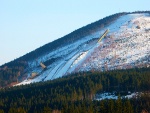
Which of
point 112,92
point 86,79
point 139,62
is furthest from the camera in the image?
point 139,62

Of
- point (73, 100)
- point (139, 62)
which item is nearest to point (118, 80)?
point (73, 100)

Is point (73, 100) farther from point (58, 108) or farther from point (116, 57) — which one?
point (116, 57)

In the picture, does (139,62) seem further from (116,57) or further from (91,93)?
(91,93)

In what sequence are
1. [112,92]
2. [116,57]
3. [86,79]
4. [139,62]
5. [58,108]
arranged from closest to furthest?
1. [58,108]
2. [112,92]
3. [86,79]
4. [139,62]
5. [116,57]

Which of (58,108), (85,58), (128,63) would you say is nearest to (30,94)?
(58,108)

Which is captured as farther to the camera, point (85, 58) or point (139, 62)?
point (85, 58)

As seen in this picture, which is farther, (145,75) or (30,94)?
(30,94)

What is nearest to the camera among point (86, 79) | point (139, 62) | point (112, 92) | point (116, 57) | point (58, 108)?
point (58, 108)

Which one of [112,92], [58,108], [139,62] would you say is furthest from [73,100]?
[139,62]
